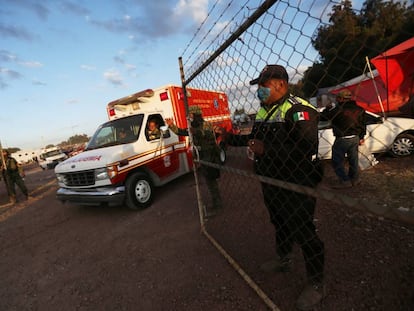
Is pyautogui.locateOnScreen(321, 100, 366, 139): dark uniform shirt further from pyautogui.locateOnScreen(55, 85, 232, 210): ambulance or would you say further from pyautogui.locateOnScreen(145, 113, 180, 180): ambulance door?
pyautogui.locateOnScreen(145, 113, 180, 180): ambulance door

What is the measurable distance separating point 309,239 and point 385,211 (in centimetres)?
93

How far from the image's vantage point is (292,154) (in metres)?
1.92

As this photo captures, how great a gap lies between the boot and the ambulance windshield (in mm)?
4255

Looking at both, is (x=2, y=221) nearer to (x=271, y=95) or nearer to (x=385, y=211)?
(x=271, y=95)

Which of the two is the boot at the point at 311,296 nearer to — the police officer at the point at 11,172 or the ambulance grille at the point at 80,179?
the ambulance grille at the point at 80,179

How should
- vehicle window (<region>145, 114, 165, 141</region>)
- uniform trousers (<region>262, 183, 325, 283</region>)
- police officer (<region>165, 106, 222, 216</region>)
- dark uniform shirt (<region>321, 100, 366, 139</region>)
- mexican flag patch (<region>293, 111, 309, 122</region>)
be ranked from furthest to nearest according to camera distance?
1. vehicle window (<region>145, 114, 165, 141</region>)
2. police officer (<region>165, 106, 222, 216</region>)
3. dark uniform shirt (<region>321, 100, 366, 139</region>)
4. uniform trousers (<region>262, 183, 325, 283</region>)
5. mexican flag patch (<region>293, 111, 309, 122</region>)

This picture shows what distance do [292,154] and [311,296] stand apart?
1.23 m

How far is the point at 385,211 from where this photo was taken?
44.9 inches

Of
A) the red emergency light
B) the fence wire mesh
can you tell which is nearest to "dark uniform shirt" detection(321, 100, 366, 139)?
the fence wire mesh

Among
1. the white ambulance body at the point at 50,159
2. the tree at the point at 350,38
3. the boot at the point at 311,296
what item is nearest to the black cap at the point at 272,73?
the tree at the point at 350,38

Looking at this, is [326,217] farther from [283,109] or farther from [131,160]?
[131,160]

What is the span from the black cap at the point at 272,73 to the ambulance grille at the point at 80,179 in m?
3.95

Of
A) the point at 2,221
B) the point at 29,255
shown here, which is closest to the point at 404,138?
the point at 29,255

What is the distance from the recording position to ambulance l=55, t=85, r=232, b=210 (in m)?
4.65
